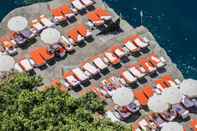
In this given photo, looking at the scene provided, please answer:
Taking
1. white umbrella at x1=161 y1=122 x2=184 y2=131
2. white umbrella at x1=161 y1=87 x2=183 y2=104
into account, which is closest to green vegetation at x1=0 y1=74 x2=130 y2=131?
white umbrella at x1=161 y1=122 x2=184 y2=131

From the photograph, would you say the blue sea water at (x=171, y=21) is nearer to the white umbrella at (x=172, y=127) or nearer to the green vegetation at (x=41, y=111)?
the white umbrella at (x=172, y=127)

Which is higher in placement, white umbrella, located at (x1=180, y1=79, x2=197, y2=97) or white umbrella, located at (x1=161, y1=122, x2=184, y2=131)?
white umbrella, located at (x1=180, y1=79, x2=197, y2=97)

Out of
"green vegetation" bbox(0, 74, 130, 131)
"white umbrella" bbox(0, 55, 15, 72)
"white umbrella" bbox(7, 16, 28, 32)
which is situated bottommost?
"white umbrella" bbox(0, 55, 15, 72)

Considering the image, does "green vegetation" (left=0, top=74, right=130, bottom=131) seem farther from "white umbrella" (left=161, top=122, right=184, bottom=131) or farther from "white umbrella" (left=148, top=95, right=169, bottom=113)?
"white umbrella" (left=148, top=95, right=169, bottom=113)

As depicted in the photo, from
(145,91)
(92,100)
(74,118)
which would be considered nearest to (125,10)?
(145,91)

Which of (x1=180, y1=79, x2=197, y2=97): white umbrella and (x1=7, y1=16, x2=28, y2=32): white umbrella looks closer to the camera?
(x1=180, y1=79, x2=197, y2=97): white umbrella

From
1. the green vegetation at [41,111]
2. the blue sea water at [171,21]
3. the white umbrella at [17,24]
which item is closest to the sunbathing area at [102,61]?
the white umbrella at [17,24]
